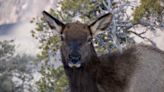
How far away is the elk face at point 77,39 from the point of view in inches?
352

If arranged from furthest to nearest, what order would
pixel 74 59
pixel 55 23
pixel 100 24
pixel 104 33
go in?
pixel 104 33 < pixel 55 23 < pixel 100 24 < pixel 74 59

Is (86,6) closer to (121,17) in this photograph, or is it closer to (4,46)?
(121,17)

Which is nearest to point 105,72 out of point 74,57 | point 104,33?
point 74,57

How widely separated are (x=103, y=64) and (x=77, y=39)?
1.89 ft

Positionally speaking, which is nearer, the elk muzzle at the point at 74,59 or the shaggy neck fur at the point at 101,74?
the elk muzzle at the point at 74,59

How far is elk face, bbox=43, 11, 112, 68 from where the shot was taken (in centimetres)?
893

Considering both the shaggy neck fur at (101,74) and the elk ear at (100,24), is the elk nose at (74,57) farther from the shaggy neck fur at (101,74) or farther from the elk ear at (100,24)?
the elk ear at (100,24)

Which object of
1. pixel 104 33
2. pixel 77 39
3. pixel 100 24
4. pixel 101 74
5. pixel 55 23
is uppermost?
pixel 55 23

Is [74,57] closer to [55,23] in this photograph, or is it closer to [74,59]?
[74,59]

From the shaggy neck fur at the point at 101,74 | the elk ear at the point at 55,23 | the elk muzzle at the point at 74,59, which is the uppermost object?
the elk ear at the point at 55,23

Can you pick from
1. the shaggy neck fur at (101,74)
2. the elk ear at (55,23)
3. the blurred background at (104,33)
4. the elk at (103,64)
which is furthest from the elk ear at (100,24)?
the blurred background at (104,33)

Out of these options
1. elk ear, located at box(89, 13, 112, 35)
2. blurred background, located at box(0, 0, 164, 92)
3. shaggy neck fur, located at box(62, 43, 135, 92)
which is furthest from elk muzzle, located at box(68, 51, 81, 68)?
blurred background, located at box(0, 0, 164, 92)

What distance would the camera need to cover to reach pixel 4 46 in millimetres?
27344

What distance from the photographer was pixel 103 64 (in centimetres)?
930
